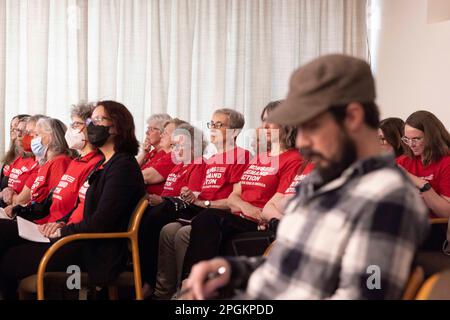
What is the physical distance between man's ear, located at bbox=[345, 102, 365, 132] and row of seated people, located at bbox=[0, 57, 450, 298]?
1.78 meters

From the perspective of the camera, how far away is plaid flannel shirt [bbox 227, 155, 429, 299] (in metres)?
1.35

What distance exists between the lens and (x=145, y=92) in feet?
20.3

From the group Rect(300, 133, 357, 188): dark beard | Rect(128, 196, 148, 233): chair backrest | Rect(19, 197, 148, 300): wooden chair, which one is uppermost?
Rect(300, 133, 357, 188): dark beard

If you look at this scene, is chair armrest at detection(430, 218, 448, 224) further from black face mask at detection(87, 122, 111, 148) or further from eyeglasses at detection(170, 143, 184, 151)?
eyeglasses at detection(170, 143, 184, 151)

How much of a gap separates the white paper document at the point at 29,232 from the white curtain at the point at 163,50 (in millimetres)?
2942

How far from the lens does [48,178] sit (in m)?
4.24

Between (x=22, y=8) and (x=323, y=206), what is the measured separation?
522cm

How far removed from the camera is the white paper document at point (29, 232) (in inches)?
123

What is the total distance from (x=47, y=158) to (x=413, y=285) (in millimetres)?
3460

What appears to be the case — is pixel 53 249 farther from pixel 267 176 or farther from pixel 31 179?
pixel 31 179

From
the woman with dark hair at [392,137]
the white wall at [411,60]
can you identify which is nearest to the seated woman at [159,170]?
the woman with dark hair at [392,137]

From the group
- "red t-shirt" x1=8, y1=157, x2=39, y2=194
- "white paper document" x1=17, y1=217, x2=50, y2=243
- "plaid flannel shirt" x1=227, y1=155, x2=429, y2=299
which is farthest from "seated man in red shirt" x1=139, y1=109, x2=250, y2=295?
"plaid flannel shirt" x1=227, y1=155, x2=429, y2=299

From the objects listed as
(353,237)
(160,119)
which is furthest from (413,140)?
(160,119)
